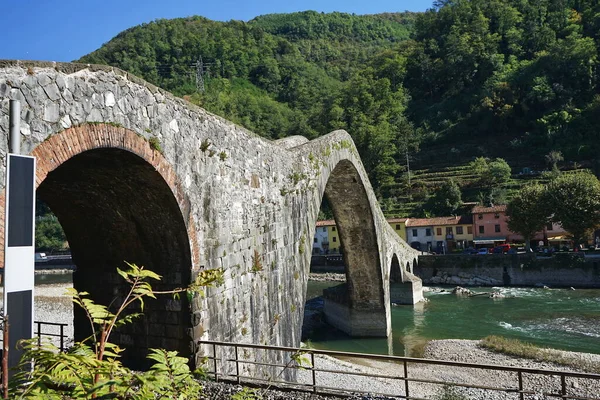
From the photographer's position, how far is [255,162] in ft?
32.7

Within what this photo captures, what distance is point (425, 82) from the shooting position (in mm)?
93500

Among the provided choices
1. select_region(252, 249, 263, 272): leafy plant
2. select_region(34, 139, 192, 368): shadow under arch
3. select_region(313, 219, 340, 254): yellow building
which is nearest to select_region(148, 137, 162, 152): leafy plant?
select_region(34, 139, 192, 368): shadow under arch

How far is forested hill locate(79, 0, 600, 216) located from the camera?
68.1 m

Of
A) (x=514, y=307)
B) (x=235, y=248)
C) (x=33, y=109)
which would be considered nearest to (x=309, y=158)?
(x=235, y=248)

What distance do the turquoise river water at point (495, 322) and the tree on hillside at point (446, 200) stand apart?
22.1 metres

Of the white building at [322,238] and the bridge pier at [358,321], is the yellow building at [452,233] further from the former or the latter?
the bridge pier at [358,321]

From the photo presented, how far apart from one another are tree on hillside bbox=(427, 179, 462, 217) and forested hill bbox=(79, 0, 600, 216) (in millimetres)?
3649

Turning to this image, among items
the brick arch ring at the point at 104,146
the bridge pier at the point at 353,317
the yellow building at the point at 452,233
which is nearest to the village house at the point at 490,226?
the yellow building at the point at 452,233

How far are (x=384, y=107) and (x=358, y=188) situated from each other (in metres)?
62.4

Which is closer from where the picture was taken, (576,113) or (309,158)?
(309,158)

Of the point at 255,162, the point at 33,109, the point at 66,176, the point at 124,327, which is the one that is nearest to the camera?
the point at 33,109

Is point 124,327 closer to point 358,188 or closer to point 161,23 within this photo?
point 358,188

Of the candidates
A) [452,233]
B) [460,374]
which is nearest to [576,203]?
[452,233]

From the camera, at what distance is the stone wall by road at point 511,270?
3662 cm
